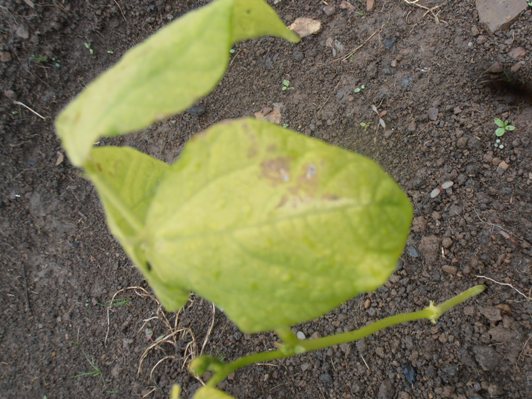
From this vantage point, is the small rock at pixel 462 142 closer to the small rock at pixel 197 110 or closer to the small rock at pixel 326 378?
the small rock at pixel 326 378

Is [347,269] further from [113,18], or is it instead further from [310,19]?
[113,18]

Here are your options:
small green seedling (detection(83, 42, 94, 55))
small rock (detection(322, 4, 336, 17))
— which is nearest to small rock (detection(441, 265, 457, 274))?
small rock (detection(322, 4, 336, 17))

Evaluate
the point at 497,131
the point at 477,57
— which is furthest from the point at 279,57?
the point at 497,131

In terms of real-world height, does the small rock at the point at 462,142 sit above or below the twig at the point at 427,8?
below

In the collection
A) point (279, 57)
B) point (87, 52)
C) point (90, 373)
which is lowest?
point (90, 373)

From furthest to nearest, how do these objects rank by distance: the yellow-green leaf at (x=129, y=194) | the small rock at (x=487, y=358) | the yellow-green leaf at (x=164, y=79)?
the small rock at (x=487, y=358) < the yellow-green leaf at (x=129, y=194) < the yellow-green leaf at (x=164, y=79)

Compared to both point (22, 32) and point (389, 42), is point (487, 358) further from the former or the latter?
point (22, 32)

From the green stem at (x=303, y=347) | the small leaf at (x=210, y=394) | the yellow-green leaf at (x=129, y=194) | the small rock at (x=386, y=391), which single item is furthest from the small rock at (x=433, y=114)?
the small leaf at (x=210, y=394)
